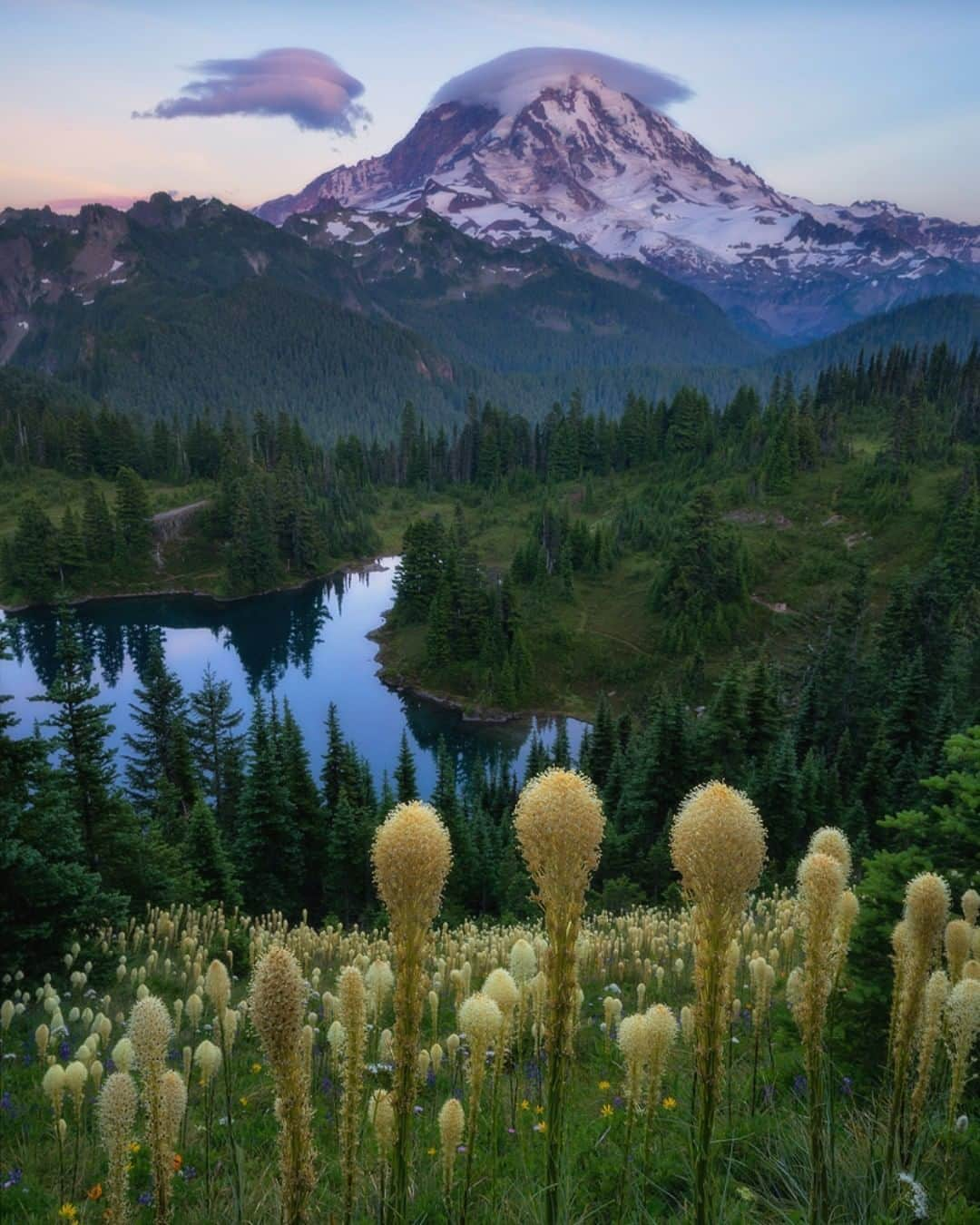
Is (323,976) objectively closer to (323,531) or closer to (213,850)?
(213,850)

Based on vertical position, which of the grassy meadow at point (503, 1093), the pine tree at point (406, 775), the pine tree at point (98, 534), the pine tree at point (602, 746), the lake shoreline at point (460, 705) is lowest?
the lake shoreline at point (460, 705)

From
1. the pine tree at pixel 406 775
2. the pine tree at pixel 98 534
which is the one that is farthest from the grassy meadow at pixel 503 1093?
the pine tree at pixel 98 534

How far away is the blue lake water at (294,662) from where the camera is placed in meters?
62.4

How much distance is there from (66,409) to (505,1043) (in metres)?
180

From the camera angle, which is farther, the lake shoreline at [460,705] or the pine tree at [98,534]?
the pine tree at [98,534]

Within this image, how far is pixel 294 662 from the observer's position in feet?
260

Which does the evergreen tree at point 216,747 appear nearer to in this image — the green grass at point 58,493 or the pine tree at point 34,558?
the pine tree at point 34,558

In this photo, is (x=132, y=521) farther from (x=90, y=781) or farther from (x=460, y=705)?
(x=90, y=781)

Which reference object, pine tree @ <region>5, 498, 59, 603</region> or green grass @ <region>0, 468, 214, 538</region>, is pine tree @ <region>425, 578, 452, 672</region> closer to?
pine tree @ <region>5, 498, 59, 603</region>

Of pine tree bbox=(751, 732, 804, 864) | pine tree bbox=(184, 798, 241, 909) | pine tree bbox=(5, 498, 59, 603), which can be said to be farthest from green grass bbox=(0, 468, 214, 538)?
pine tree bbox=(751, 732, 804, 864)

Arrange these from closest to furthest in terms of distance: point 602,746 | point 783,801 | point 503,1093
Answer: point 503,1093, point 783,801, point 602,746

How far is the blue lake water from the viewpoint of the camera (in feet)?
205

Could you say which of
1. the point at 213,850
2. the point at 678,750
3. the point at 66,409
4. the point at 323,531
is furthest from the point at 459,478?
the point at 213,850

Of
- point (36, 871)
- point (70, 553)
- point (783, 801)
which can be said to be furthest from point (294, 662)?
point (36, 871)
